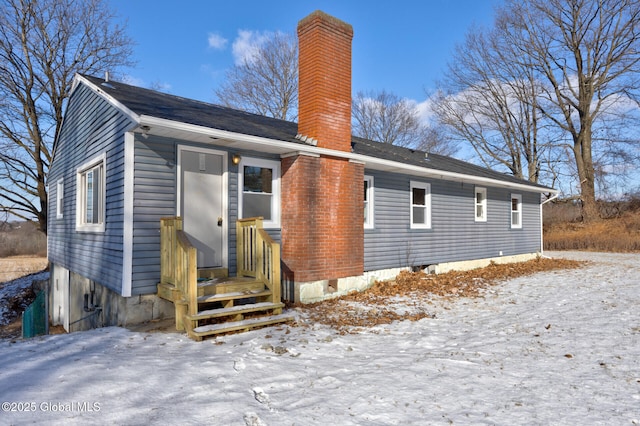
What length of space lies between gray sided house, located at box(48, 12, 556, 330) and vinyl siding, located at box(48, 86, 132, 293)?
38mm

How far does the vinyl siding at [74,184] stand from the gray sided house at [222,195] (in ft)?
0.13

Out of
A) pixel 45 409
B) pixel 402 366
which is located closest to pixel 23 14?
pixel 45 409

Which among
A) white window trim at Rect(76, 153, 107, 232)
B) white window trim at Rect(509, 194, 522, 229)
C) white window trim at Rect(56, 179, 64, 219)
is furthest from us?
white window trim at Rect(509, 194, 522, 229)

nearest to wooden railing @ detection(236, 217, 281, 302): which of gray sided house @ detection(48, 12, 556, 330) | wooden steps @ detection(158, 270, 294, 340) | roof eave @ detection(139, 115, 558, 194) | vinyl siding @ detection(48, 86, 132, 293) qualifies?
wooden steps @ detection(158, 270, 294, 340)

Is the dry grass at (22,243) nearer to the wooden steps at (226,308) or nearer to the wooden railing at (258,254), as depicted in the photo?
the wooden railing at (258,254)

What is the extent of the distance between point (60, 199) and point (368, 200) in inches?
344

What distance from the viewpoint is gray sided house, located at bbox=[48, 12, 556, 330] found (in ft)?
19.3

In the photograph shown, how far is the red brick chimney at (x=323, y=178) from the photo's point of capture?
7.23 metres

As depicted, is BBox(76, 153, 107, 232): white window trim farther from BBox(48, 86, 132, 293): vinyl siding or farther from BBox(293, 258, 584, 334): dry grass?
BBox(293, 258, 584, 334): dry grass

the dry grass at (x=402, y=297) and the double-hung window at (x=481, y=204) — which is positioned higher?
the double-hung window at (x=481, y=204)

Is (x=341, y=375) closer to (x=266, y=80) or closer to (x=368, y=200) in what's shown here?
(x=368, y=200)

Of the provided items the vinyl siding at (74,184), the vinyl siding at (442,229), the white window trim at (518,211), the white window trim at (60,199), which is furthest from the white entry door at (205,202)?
the white window trim at (518,211)

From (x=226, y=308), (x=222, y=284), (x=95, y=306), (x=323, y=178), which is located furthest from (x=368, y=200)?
(x=95, y=306)

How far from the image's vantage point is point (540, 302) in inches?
283
